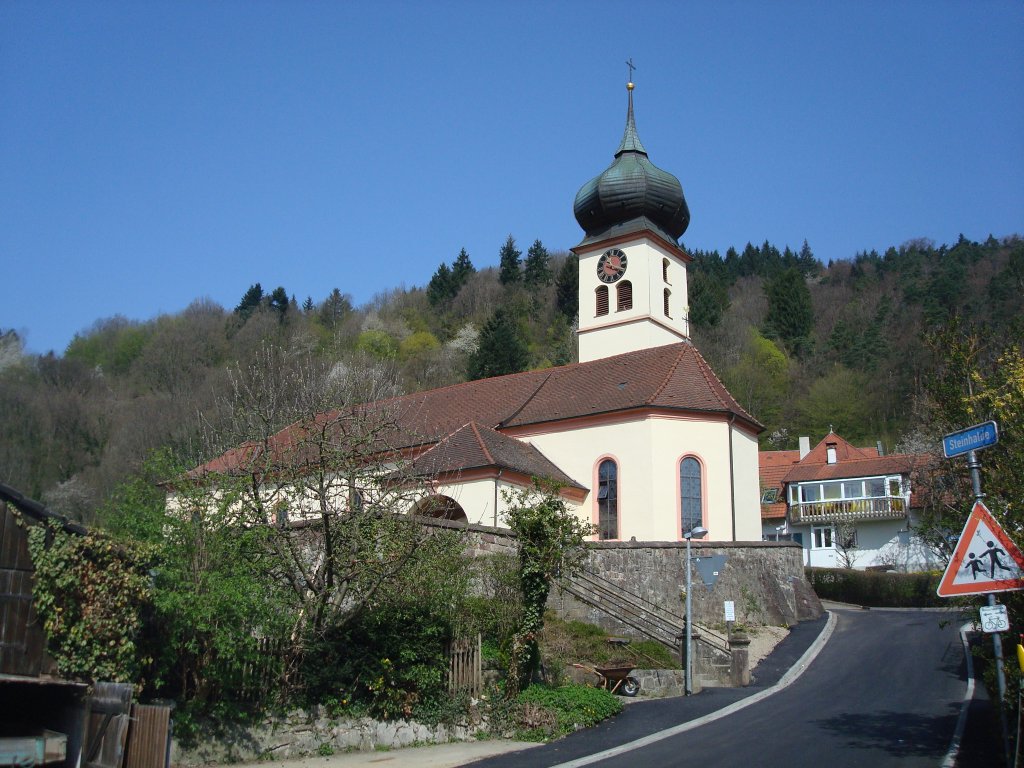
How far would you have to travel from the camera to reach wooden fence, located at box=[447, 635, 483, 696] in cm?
1523

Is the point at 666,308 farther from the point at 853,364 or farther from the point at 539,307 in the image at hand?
the point at 539,307

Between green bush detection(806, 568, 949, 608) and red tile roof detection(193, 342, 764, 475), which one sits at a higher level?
red tile roof detection(193, 342, 764, 475)

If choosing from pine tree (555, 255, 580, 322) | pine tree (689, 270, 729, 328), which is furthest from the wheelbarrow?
pine tree (555, 255, 580, 322)

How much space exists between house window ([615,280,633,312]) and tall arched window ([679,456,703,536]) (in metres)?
8.57

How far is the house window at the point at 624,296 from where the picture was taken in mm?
35531

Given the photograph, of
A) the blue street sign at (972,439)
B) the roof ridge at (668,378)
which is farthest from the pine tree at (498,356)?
the blue street sign at (972,439)

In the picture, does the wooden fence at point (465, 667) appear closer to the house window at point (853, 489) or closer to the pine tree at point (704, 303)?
the house window at point (853, 489)

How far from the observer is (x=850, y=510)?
4828 centimetres

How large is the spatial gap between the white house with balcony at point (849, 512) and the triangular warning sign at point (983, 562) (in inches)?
1471

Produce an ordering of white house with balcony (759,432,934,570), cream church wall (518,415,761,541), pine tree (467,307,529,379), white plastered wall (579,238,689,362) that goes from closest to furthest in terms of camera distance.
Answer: cream church wall (518,415,761,541) → white plastered wall (579,238,689,362) → white house with balcony (759,432,934,570) → pine tree (467,307,529,379)

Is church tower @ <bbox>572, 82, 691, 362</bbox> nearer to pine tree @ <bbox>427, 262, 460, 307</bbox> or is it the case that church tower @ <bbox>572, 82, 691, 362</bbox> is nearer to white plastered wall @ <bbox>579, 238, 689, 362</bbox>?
white plastered wall @ <bbox>579, 238, 689, 362</bbox>

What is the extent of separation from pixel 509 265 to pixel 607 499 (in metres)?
64.7

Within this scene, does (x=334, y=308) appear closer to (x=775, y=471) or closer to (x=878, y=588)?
(x=775, y=471)

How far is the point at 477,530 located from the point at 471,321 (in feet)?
210
